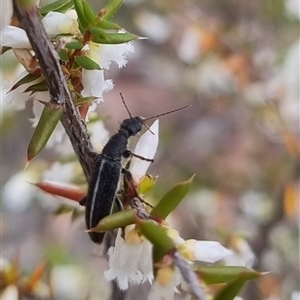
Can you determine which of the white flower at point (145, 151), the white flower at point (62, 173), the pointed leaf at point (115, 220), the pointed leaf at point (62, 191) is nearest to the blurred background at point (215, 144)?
the white flower at point (62, 173)

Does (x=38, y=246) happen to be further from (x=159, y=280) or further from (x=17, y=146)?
(x=159, y=280)

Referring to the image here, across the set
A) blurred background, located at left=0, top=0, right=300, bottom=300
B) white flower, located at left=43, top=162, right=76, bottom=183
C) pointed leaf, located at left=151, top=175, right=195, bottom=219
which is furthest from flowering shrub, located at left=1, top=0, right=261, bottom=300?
blurred background, located at left=0, top=0, right=300, bottom=300

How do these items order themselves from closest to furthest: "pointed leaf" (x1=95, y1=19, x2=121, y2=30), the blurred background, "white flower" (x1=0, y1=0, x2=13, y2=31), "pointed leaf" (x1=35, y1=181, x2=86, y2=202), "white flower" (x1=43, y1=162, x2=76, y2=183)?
"white flower" (x1=0, y1=0, x2=13, y2=31), "pointed leaf" (x1=95, y1=19, x2=121, y2=30), "pointed leaf" (x1=35, y1=181, x2=86, y2=202), "white flower" (x1=43, y1=162, x2=76, y2=183), the blurred background

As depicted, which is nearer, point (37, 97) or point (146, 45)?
point (37, 97)

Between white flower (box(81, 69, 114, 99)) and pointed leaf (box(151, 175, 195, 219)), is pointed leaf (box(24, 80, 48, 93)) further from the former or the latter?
pointed leaf (box(151, 175, 195, 219))

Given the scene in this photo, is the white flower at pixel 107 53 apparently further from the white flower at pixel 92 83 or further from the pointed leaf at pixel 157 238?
the pointed leaf at pixel 157 238

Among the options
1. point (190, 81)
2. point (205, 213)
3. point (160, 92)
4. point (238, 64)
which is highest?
point (238, 64)

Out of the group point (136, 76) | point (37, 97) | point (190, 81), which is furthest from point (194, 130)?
point (37, 97)
